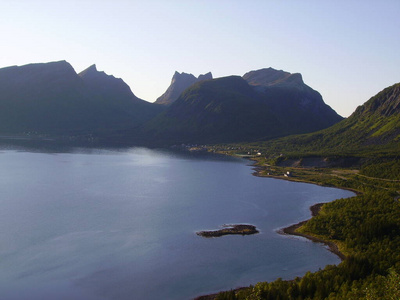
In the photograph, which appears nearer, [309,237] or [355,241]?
[355,241]

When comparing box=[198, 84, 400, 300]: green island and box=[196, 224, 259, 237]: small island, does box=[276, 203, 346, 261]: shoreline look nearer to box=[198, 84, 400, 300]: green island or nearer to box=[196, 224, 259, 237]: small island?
box=[198, 84, 400, 300]: green island

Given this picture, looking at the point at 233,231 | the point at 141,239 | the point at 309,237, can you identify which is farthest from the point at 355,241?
the point at 141,239

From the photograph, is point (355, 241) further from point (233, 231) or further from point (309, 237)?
point (233, 231)

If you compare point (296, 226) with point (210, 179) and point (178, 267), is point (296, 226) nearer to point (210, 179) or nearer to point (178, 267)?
point (178, 267)

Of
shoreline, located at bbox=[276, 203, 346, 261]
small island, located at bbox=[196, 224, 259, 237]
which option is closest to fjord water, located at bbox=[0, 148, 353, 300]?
shoreline, located at bbox=[276, 203, 346, 261]

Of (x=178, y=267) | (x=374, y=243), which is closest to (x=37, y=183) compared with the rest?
(x=178, y=267)

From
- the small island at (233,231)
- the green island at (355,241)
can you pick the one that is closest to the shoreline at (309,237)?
the green island at (355,241)
